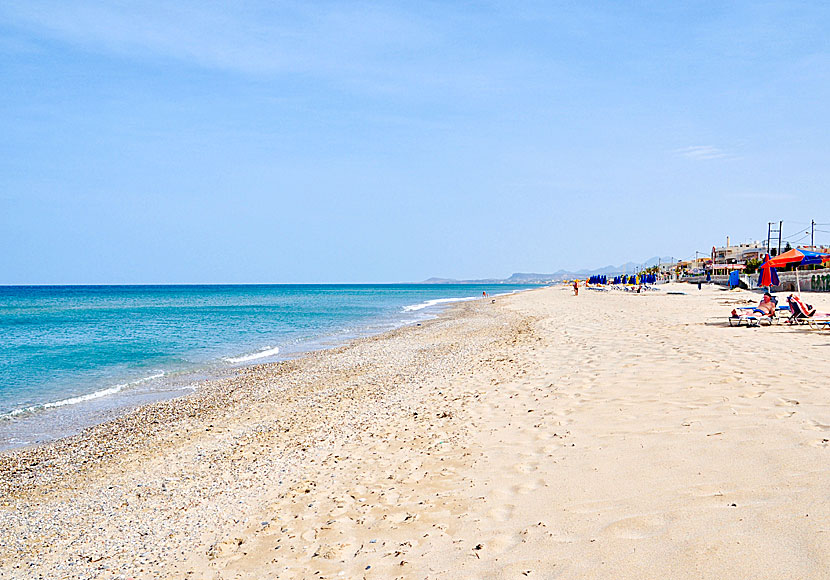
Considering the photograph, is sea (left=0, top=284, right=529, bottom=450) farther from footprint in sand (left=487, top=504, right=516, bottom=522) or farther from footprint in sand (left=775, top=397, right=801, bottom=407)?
footprint in sand (left=775, top=397, right=801, bottom=407)

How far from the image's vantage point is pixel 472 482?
17.1 ft

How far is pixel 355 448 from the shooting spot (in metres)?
7.07

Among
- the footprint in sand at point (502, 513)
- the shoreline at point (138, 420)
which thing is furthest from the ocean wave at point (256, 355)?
the footprint in sand at point (502, 513)

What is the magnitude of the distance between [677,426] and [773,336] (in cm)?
885

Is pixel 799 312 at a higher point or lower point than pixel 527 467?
higher

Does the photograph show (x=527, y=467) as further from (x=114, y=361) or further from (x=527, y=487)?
(x=114, y=361)

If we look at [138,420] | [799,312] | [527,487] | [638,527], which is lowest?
[138,420]

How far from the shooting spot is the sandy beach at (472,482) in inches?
141

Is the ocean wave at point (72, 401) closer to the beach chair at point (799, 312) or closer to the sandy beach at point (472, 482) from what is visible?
the sandy beach at point (472, 482)

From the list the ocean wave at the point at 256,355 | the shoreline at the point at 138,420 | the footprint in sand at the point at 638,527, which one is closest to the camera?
the footprint in sand at the point at 638,527

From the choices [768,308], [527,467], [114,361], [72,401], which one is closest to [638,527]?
[527,467]

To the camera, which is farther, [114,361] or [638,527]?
[114,361]

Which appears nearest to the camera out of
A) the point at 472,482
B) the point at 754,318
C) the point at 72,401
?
the point at 472,482

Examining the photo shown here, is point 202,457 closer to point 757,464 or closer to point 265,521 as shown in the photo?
point 265,521
